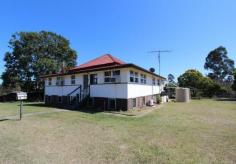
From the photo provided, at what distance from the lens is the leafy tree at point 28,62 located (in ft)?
109

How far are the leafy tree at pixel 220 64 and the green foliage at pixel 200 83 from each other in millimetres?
18935

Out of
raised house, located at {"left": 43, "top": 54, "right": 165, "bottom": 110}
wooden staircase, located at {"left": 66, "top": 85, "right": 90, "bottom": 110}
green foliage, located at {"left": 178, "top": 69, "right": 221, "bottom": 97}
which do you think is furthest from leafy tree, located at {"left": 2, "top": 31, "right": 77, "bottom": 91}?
green foliage, located at {"left": 178, "top": 69, "right": 221, "bottom": 97}

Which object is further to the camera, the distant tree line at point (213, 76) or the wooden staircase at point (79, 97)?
the distant tree line at point (213, 76)

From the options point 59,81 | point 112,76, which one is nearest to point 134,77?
point 112,76

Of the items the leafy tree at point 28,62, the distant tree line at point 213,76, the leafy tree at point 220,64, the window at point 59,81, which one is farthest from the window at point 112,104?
the leafy tree at point 220,64

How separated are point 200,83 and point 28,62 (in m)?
35.1

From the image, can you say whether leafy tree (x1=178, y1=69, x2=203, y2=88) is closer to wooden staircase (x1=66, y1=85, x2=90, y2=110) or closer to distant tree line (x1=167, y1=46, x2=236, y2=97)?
distant tree line (x1=167, y1=46, x2=236, y2=97)

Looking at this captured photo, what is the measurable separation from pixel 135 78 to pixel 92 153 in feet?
40.6

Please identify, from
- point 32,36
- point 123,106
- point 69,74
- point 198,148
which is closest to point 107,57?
point 69,74

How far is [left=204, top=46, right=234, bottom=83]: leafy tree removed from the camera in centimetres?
5831

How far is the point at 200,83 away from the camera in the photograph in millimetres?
41688

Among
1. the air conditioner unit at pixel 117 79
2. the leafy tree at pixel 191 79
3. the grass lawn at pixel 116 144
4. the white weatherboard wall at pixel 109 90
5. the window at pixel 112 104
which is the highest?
the leafy tree at pixel 191 79

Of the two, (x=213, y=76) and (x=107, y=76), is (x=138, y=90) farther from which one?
(x=213, y=76)

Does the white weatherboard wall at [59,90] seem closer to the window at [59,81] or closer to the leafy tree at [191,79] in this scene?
the window at [59,81]
